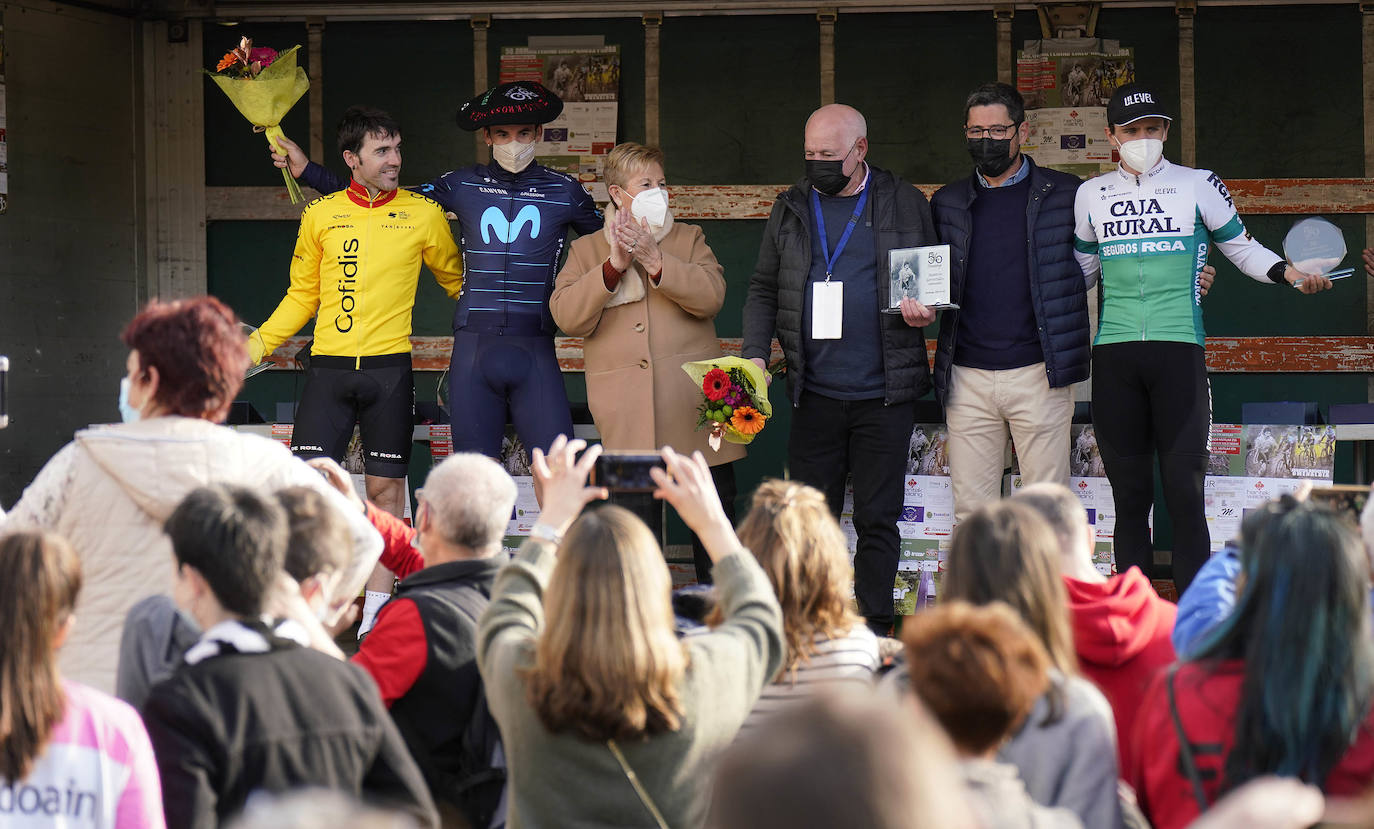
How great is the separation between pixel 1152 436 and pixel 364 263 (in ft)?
10.1

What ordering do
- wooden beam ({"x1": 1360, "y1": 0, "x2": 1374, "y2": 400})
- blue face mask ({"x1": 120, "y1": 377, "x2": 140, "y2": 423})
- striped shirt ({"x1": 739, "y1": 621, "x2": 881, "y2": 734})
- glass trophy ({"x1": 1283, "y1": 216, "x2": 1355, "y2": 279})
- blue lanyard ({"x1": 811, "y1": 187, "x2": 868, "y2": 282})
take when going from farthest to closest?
wooden beam ({"x1": 1360, "y1": 0, "x2": 1374, "y2": 400})
blue lanyard ({"x1": 811, "y1": 187, "x2": 868, "y2": 282})
glass trophy ({"x1": 1283, "y1": 216, "x2": 1355, "y2": 279})
blue face mask ({"x1": 120, "y1": 377, "x2": 140, "y2": 423})
striped shirt ({"x1": 739, "y1": 621, "x2": 881, "y2": 734})

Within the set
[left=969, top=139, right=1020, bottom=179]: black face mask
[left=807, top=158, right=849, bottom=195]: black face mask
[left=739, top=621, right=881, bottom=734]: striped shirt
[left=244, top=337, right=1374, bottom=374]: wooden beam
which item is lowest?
[left=739, top=621, right=881, bottom=734]: striped shirt

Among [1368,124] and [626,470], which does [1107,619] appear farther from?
[1368,124]

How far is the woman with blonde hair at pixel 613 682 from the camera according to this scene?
2.19 metres

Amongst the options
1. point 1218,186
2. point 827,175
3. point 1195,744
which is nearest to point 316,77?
point 827,175

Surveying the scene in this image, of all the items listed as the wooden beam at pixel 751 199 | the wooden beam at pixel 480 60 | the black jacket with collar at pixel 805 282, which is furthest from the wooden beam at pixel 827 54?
the black jacket with collar at pixel 805 282

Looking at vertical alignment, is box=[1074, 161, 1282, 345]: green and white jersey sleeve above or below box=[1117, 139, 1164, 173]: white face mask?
below

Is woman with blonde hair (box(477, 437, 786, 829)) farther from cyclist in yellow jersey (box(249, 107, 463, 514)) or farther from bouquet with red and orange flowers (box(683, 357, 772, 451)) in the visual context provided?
cyclist in yellow jersey (box(249, 107, 463, 514))

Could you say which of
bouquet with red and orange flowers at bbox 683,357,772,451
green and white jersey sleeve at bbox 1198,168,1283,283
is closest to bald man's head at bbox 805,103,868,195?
bouquet with red and orange flowers at bbox 683,357,772,451

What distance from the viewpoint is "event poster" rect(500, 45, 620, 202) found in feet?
24.2

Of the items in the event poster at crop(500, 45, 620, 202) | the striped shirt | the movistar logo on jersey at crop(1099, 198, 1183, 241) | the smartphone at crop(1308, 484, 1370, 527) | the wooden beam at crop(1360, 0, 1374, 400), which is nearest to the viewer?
the striped shirt

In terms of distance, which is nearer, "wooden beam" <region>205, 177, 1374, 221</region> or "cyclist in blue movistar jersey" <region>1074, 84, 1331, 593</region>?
"cyclist in blue movistar jersey" <region>1074, 84, 1331, 593</region>

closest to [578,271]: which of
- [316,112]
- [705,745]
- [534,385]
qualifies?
[534,385]

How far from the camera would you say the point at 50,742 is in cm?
208
